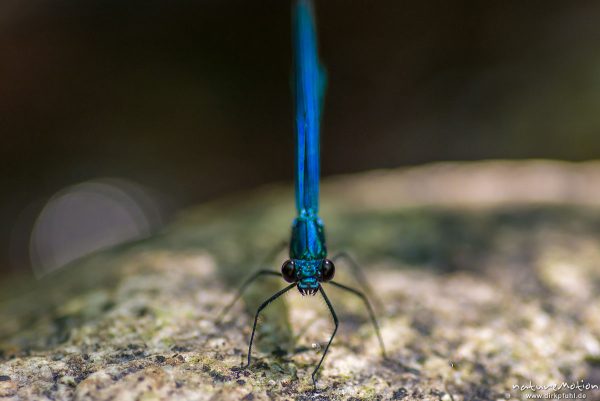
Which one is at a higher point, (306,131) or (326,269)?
(306,131)

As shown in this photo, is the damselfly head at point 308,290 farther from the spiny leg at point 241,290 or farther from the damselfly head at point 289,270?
the spiny leg at point 241,290

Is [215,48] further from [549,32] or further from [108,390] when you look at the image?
[108,390]

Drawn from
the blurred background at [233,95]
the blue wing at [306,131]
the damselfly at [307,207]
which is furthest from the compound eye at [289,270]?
the blurred background at [233,95]

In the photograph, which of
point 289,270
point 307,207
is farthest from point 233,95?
point 289,270

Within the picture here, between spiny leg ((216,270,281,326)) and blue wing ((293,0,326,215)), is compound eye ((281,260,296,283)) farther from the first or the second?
blue wing ((293,0,326,215))

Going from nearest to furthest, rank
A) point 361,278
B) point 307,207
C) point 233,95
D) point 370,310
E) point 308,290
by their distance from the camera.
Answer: point 308,290, point 370,310, point 307,207, point 361,278, point 233,95

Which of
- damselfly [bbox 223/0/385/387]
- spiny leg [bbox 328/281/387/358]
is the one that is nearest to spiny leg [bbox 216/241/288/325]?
damselfly [bbox 223/0/385/387]

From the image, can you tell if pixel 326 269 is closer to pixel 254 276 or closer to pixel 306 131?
pixel 254 276
